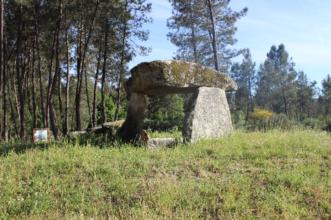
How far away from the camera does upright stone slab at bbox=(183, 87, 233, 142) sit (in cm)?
1177

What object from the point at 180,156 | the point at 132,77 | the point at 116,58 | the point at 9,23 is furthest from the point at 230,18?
the point at 180,156

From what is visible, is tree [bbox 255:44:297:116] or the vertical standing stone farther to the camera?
tree [bbox 255:44:297:116]

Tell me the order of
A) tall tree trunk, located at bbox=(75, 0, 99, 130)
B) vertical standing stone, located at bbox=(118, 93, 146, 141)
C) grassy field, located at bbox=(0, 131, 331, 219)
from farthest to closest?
tall tree trunk, located at bbox=(75, 0, 99, 130)
vertical standing stone, located at bbox=(118, 93, 146, 141)
grassy field, located at bbox=(0, 131, 331, 219)

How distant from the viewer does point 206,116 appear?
12.3 meters

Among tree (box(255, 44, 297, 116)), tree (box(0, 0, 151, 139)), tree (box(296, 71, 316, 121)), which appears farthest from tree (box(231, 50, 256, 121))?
tree (box(0, 0, 151, 139))

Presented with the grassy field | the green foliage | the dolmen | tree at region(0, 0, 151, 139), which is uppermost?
tree at region(0, 0, 151, 139)

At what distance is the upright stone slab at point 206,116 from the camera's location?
38.6ft

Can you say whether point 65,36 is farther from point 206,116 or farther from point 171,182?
point 171,182

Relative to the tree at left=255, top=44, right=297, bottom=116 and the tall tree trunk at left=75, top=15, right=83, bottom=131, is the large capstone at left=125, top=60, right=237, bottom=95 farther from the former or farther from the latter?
the tree at left=255, top=44, right=297, bottom=116

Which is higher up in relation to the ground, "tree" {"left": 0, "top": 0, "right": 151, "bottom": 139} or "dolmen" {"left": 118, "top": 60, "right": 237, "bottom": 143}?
"tree" {"left": 0, "top": 0, "right": 151, "bottom": 139}

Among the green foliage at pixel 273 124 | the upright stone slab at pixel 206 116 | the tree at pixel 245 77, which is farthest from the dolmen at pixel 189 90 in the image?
the tree at pixel 245 77

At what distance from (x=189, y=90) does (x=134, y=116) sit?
175 cm

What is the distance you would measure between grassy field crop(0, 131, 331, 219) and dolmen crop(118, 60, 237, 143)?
5.13ft

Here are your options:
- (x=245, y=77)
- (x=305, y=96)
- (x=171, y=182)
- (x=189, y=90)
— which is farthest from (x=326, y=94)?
(x=171, y=182)
